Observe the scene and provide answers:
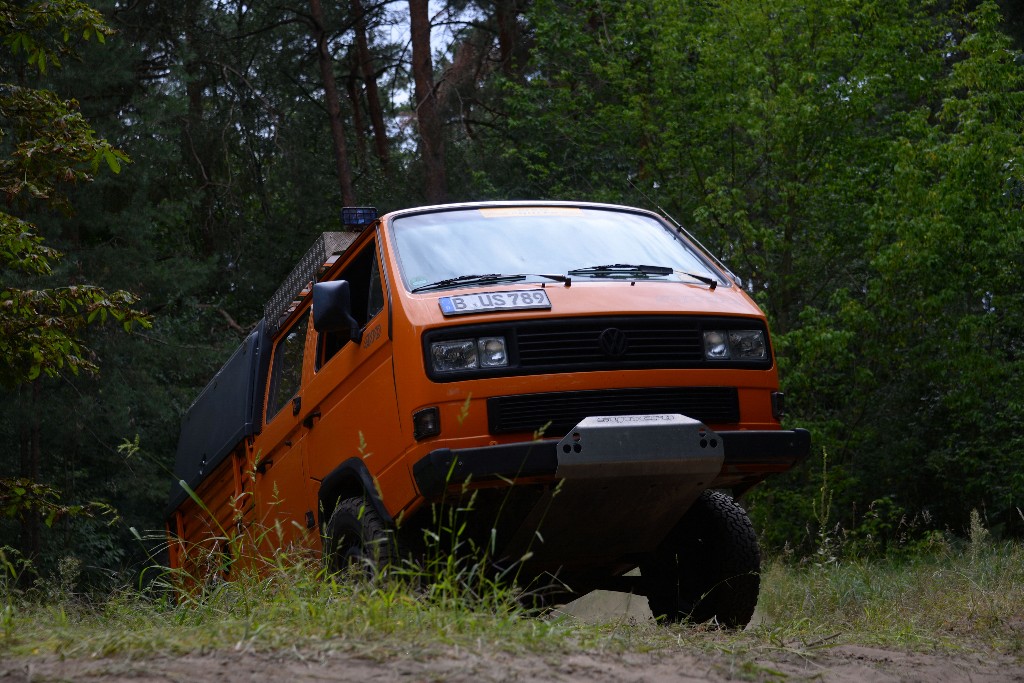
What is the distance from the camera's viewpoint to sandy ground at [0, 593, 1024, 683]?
3.30m

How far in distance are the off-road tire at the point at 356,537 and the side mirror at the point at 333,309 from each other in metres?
0.86

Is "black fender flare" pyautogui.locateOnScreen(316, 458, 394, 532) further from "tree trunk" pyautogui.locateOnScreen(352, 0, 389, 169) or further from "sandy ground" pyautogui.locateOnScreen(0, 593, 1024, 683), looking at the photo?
"tree trunk" pyautogui.locateOnScreen(352, 0, 389, 169)

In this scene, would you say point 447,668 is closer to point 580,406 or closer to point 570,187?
point 580,406

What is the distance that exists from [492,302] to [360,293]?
1.40m

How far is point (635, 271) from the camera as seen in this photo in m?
5.88

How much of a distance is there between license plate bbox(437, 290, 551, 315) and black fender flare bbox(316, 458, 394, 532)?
0.91 meters

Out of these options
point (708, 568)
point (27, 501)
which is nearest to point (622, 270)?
point (708, 568)

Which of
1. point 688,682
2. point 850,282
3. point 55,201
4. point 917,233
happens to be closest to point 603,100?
point 850,282

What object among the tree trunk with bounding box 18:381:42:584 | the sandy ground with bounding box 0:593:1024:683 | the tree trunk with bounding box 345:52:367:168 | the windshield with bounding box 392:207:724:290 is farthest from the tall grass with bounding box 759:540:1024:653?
the tree trunk with bounding box 345:52:367:168

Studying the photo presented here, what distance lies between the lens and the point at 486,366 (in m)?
5.15

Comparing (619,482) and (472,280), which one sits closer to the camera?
(619,482)

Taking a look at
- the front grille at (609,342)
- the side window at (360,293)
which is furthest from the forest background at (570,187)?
the front grille at (609,342)

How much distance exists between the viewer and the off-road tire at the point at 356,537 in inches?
209

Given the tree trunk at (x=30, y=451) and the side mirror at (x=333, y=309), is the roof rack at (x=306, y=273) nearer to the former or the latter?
Answer: the side mirror at (x=333, y=309)
